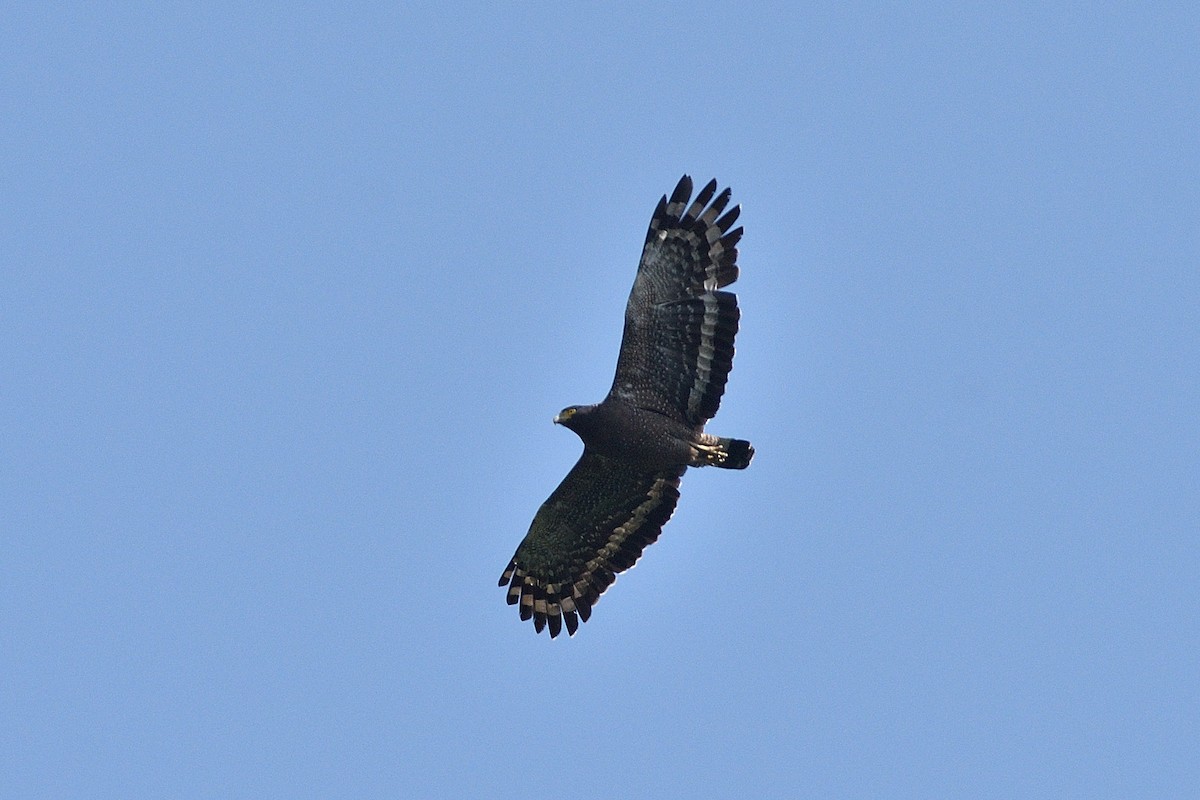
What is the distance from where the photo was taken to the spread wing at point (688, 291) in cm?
2720

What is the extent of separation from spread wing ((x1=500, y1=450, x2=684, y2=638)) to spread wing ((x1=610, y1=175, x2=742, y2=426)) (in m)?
1.90

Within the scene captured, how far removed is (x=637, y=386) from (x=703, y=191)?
3061mm

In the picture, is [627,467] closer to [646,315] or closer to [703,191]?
[646,315]

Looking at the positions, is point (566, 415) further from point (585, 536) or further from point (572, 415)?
point (585, 536)

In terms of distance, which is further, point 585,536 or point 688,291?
point 585,536

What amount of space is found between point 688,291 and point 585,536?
14.8 ft

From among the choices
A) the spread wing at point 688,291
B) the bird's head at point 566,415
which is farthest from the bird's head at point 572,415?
the spread wing at point 688,291

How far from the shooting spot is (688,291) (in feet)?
89.4

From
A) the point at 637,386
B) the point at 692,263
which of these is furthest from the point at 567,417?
the point at 692,263

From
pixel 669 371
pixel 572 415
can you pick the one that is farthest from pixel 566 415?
pixel 669 371

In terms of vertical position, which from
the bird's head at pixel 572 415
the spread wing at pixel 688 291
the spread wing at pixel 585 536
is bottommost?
the spread wing at pixel 585 536

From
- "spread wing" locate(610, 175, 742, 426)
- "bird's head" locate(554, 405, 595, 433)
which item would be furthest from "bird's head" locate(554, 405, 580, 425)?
"spread wing" locate(610, 175, 742, 426)

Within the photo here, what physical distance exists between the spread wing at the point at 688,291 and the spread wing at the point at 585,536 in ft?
6.23

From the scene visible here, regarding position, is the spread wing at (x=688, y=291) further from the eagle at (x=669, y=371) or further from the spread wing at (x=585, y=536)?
the spread wing at (x=585, y=536)
